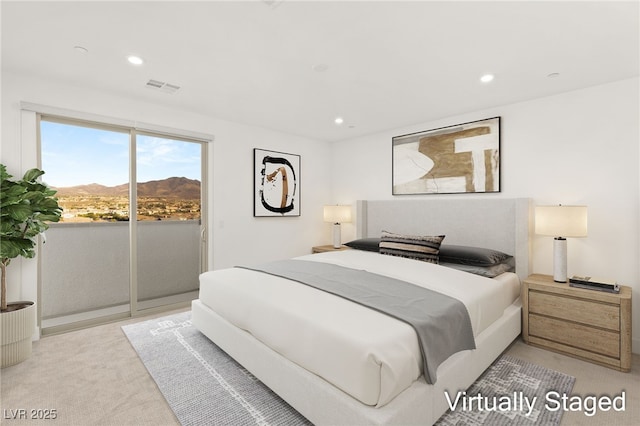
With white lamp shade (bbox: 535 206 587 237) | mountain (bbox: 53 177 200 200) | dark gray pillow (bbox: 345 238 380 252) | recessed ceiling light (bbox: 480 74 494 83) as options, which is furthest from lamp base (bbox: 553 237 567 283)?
mountain (bbox: 53 177 200 200)

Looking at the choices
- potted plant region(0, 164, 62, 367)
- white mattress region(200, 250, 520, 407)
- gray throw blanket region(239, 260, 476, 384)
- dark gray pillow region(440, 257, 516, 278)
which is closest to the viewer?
white mattress region(200, 250, 520, 407)

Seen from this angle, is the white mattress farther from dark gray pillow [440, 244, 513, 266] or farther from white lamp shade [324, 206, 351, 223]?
white lamp shade [324, 206, 351, 223]

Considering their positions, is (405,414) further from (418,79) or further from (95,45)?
(95,45)

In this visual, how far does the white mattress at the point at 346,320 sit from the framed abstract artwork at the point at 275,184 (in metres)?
1.73

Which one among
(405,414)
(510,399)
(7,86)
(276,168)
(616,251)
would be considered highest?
(7,86)

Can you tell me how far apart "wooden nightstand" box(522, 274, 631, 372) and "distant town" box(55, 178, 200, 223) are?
3900mm

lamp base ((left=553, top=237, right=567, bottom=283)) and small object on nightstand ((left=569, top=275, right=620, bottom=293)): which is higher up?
lamp base ((left=553, top=237, right=567, bottom=283))

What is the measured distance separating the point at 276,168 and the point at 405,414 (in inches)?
149

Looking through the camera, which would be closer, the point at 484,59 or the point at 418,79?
the point at 484,59

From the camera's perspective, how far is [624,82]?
270 centimetres

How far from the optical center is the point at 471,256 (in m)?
3.01

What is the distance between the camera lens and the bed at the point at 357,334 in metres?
1.45

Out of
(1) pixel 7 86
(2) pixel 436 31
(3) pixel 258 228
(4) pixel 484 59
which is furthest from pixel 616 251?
(1) pixel 7 86

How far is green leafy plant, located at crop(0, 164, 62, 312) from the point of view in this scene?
2.34 m
